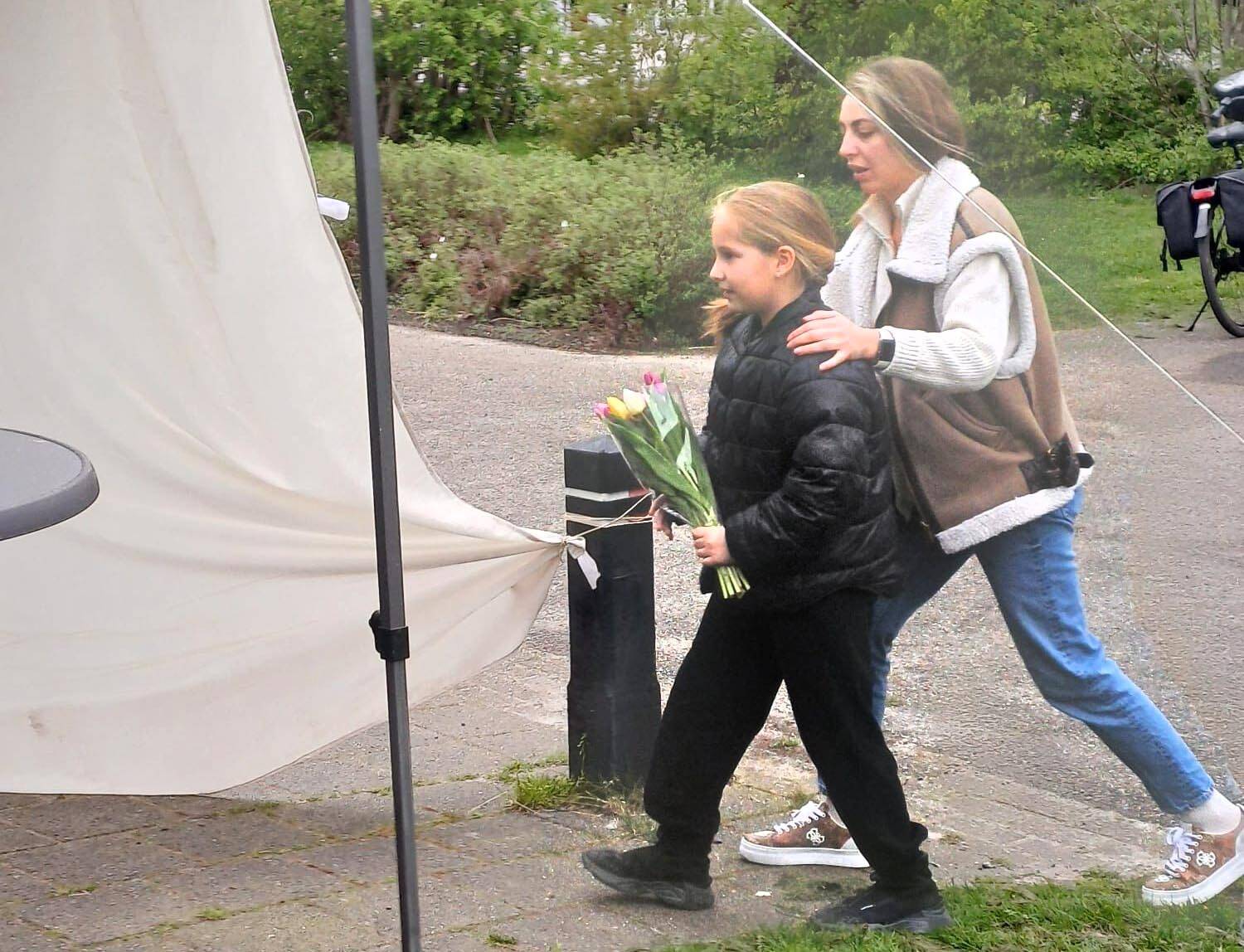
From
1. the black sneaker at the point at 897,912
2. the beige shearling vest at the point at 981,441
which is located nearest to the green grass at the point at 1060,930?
the black sneaker at the point at 897,912

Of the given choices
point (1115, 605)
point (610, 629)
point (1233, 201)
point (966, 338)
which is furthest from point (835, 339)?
point (1233, 201)

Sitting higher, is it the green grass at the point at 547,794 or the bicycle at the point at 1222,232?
the bicycle at the point at 1222,232

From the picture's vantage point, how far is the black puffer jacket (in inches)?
118

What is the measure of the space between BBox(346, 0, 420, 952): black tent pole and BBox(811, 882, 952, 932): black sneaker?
0.94m

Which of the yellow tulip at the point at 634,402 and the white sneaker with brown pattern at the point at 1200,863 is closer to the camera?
the white sneaker with brown pattern at the point at 1200,863

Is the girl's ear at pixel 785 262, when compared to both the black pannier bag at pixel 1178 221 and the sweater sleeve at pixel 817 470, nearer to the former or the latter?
the sweater sleeve at pixel 817 470

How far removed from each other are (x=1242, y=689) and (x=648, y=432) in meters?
1.25

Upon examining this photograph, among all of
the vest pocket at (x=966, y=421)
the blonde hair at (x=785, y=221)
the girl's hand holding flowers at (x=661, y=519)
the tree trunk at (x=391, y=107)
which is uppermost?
the tree trunk at (x=391, y=107)

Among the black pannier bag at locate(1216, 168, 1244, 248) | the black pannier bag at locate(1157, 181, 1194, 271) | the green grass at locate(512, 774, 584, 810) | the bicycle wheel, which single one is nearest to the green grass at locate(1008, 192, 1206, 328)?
the green grass at locate(512, 774, 584, 810)

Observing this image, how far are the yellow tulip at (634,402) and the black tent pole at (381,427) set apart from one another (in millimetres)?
591

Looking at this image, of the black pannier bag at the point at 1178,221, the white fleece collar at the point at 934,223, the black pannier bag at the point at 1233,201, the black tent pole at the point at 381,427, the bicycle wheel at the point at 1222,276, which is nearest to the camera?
the black tent pole at the point at 381,427

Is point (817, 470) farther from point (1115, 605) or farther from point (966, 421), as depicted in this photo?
point (1115, 605)

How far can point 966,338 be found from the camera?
2.89 m

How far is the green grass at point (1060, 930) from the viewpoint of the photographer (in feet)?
10.5
